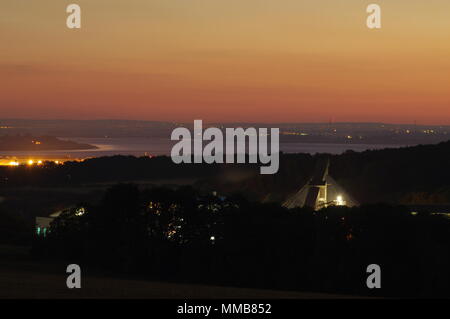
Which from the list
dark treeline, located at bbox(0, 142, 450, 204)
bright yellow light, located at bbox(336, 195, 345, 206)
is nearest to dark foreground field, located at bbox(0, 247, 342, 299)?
bright yellow light, located at bbox(336, 195, 345, 206)

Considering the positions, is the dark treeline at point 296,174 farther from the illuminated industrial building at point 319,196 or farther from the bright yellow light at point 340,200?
the bright yellow light at point 340,200

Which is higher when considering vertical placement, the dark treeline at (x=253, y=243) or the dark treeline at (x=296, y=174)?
the dark treeline at (x=296, y=174)

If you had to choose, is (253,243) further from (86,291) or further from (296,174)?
(296,174)

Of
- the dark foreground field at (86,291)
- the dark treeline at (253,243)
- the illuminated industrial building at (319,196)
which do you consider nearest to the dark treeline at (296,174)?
the illuminated industrial building at (319,196)

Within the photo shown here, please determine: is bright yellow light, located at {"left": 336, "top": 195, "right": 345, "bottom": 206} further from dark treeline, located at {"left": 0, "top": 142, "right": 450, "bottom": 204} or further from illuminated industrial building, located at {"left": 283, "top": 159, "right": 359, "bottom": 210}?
dark treeline, located at {"left": 0, "top": 142, "right": 450, "bottom": 204}

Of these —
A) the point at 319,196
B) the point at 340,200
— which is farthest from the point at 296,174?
the point at 340,200

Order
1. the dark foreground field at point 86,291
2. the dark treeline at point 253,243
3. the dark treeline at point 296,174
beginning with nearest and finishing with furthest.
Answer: the dark foreground field at point 86,291
the dark treeline at point 253,243
the dark treeline at point 296,174

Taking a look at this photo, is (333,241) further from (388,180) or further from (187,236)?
(388,180)

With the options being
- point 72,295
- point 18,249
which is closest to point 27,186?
point 18,249
